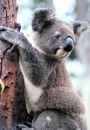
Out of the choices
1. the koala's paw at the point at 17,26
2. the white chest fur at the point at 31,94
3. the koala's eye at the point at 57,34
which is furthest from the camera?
the koala's eye at the point at 57,34

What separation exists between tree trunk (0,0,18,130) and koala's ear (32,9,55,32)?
63 cm

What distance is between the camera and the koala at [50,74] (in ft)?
13.4

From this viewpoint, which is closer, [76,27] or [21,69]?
[21,69]

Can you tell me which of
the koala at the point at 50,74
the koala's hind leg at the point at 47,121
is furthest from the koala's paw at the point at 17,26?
the koala's hind leg at the point at 47,121

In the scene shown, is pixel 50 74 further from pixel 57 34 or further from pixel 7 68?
→ pixel 7 68

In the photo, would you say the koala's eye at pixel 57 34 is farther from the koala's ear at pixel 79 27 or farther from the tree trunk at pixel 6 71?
the tree trunk at pixel 6 71

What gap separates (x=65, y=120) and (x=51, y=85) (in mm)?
342

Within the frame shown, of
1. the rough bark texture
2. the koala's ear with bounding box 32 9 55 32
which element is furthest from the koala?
the rough bark texture

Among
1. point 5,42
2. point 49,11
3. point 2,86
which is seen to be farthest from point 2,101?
point 49,11

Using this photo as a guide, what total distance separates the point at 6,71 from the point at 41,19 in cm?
94

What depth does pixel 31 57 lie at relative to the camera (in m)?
4.05

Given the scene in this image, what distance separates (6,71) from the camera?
3.58 m

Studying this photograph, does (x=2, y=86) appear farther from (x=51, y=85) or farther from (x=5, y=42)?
(x=51, y=85)

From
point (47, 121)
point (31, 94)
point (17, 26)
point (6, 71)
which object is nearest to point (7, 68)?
point (6, 71)
